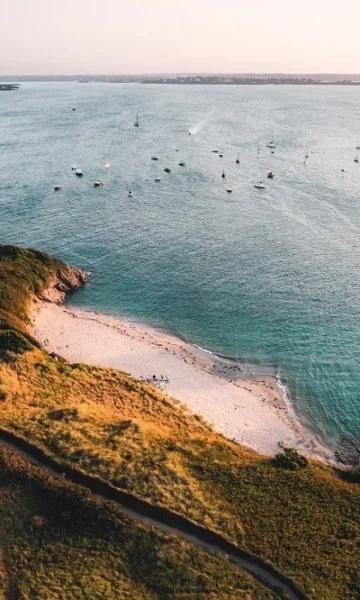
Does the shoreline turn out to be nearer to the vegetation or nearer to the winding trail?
the vegetation

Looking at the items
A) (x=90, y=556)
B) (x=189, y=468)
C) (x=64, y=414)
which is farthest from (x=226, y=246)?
(x=90, y=556)

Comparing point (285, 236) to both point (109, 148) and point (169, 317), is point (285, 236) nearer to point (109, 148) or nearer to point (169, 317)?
point (169, 317)

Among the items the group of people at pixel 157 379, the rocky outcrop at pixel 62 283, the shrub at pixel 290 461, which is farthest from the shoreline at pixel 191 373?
the shrub at pixel 290 461

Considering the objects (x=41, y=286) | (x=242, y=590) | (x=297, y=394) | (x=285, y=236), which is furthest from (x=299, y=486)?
(x=285, y=236)

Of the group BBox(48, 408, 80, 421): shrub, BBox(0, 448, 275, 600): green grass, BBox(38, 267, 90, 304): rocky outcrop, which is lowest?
BBox(0, 448, 275, 600): green grass

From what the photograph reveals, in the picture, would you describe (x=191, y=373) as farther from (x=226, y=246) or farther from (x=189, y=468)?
(x=226, y=246)

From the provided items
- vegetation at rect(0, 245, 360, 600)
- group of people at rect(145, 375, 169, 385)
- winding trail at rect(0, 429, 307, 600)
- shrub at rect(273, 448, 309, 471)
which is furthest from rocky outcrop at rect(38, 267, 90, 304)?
shrub at rect(273, 448, 309, 471)

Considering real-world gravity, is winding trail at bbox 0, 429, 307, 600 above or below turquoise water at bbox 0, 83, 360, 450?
below

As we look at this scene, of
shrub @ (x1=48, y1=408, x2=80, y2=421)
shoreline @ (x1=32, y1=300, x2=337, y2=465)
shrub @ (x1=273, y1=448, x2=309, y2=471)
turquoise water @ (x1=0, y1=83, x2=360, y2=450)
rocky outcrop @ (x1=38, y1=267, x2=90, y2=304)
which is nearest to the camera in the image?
shrub @ (x1=273, y1=448, x2=309, y2=471)
